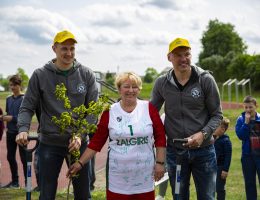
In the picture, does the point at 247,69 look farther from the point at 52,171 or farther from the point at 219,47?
the point at 52,171

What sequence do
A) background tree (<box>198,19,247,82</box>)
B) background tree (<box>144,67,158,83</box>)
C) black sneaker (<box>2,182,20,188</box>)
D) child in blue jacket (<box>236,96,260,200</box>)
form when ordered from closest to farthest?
child in blue jacket (<box>236,96,260,200</box>) → black sneaker (<box>2,182,20,188</box>) → background tree (<box>198,19,247,82</box>) → background tree (<box>144,67,158,83</box>)

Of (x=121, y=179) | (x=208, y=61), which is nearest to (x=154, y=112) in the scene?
(x=121, y=179)

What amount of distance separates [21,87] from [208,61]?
6377 centimetres

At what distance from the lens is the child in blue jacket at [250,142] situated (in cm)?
662

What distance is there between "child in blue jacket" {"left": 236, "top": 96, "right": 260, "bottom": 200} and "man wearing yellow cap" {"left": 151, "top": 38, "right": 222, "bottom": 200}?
A: 7.14ft

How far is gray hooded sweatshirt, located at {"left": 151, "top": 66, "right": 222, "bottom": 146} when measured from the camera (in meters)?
4.53

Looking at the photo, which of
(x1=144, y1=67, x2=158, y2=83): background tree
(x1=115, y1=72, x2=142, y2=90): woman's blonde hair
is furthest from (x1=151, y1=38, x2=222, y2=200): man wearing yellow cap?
(x1=144, y1=67, x2=158, y2=83): background tree

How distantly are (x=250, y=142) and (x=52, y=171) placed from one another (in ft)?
10.4

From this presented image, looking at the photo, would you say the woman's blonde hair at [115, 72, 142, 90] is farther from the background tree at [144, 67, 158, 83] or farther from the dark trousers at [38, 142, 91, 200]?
→ the background tree at [144, 67, 158, 83]

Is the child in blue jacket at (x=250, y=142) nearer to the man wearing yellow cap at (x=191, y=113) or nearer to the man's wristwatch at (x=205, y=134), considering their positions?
the man wearing yellow cap at (x=191, y=113)

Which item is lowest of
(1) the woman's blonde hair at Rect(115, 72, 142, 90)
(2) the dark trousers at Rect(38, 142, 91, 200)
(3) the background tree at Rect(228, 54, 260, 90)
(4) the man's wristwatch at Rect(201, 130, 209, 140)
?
(2) the dark trousers at Rect(38, 142, 91, 200)

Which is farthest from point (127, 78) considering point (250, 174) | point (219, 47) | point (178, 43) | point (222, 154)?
point (219, 47)

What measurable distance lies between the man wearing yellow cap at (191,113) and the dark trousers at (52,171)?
898 millimetres

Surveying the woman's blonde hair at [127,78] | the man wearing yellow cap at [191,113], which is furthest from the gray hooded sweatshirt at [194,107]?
the woman's blonde hair at [127,78]
